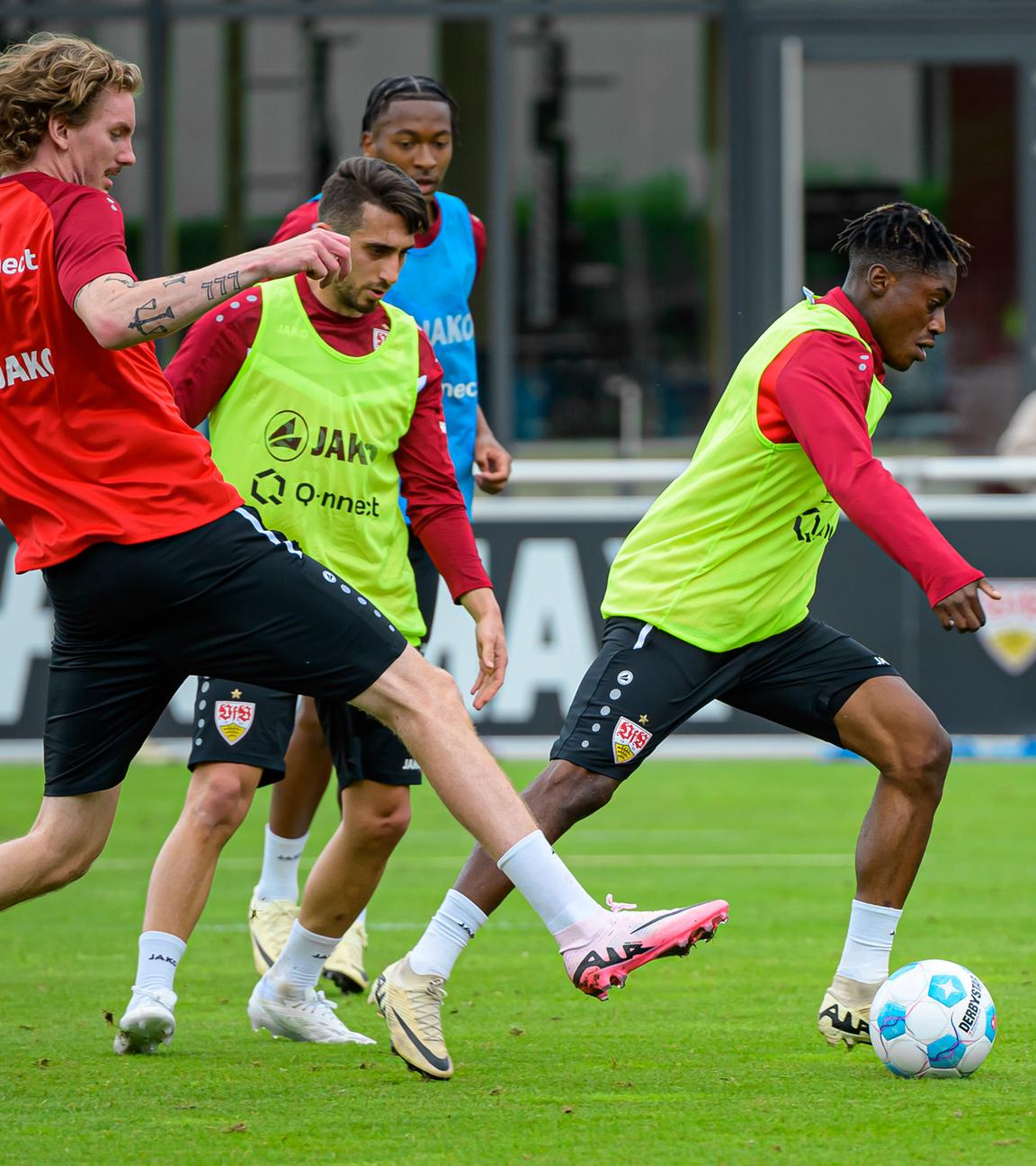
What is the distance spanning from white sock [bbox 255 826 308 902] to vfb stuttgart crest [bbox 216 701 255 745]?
1.11 metres

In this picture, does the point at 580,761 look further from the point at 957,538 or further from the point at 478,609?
the point at 957,538

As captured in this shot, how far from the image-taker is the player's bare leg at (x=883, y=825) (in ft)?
19.1

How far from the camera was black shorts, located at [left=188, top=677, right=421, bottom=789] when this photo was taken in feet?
19.6

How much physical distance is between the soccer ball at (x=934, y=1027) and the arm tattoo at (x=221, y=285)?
231 cm

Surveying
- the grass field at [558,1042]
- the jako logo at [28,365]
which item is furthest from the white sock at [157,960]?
the jako logo at [28,365]

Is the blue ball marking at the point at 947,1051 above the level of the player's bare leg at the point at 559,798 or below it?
below

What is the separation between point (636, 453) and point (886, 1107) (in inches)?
579

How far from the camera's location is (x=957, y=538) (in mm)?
13289

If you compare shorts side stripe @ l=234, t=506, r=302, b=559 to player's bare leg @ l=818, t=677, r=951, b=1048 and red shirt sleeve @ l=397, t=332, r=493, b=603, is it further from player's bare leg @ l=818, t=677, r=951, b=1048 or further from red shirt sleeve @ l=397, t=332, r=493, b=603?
player's bare leg @ l=818, t=677, r=951, b=1048

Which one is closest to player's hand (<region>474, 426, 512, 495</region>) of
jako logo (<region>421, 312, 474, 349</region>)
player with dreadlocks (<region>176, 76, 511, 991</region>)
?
player with dreadlocks (<region>176, 76, 511, 991</region>)

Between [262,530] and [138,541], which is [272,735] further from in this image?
[138,541]

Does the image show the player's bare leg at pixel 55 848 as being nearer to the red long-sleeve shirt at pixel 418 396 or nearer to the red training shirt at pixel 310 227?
the red long-sleeve shirt at pixel 418 396

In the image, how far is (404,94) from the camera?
722 cm

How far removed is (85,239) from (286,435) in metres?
1.29
